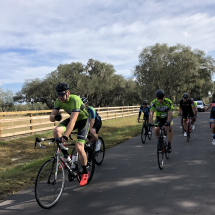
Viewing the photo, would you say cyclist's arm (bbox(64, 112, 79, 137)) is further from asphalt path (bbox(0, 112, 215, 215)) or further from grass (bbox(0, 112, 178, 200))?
grass (bbox(0, 112, 178, 200))

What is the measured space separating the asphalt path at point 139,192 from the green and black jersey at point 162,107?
4.44 ft

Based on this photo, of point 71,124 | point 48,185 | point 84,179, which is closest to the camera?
point 48,185

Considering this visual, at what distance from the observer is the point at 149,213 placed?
3127mm

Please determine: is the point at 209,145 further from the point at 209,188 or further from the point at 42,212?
the point at 42,212

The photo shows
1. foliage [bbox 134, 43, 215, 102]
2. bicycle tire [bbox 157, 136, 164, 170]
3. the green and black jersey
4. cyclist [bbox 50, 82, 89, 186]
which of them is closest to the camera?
cyclist [bbox 50, 82, 89, 186]

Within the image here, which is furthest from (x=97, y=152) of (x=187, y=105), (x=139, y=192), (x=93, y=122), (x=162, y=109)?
(x=187, y=105)

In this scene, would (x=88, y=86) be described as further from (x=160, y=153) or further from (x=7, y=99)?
(x=160, y=153)

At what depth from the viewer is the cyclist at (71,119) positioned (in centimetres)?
371

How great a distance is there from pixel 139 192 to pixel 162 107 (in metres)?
3.00

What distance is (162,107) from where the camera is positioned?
629cm

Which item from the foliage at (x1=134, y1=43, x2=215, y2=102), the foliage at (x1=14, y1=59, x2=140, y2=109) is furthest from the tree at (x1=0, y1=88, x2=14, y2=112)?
the foliage at (x1=134, y1=43, x2=215, y2=102)

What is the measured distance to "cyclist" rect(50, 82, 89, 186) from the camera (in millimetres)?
3705

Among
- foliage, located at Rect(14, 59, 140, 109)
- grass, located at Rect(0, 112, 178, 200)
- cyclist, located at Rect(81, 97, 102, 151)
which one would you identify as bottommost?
grass, located at Rect(0, 112, 178, 200)

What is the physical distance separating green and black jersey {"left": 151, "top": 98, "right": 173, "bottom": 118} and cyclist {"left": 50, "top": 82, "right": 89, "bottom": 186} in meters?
2.64
